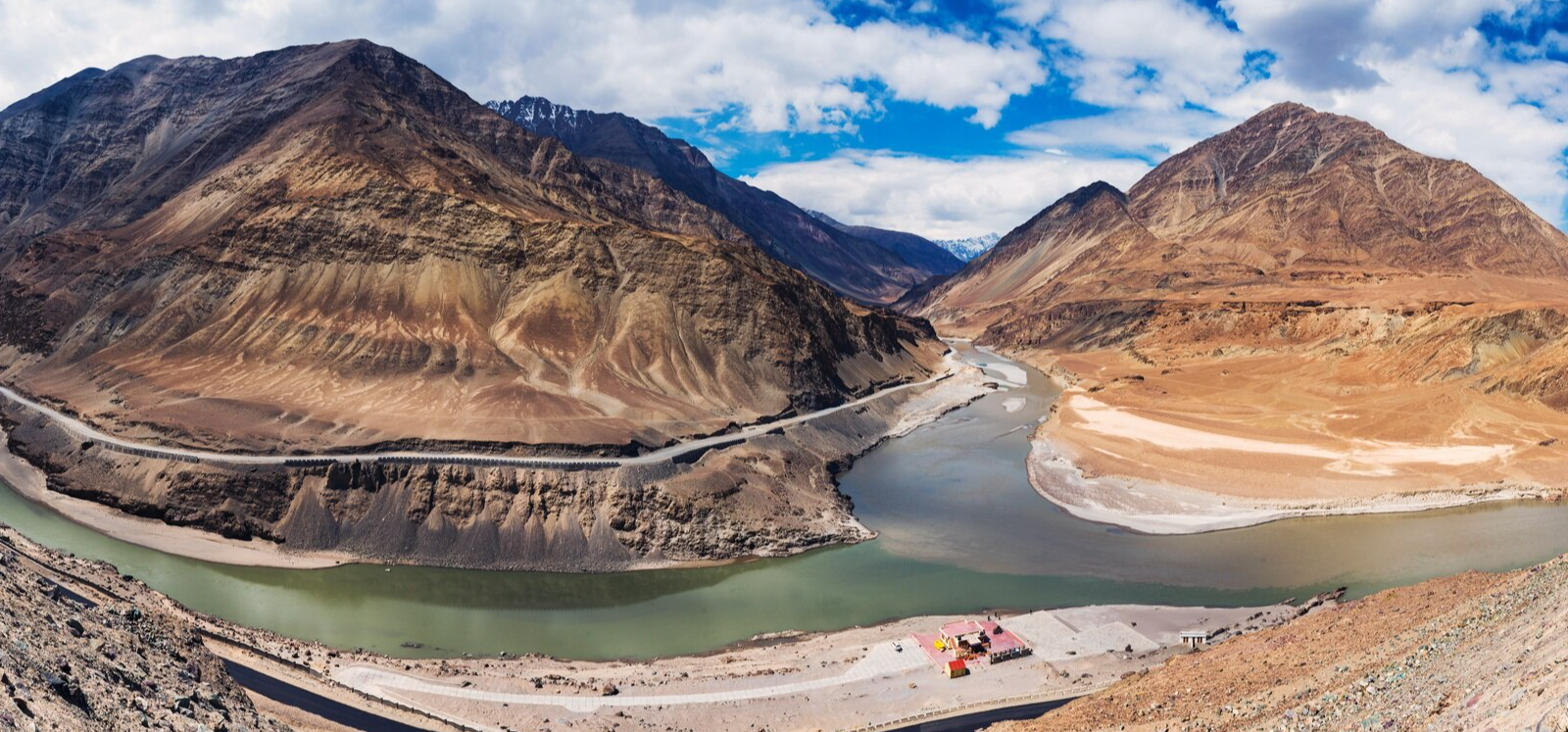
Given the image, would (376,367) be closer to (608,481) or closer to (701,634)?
(608,481)

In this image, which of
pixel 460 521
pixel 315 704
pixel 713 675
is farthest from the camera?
pixel 460 521

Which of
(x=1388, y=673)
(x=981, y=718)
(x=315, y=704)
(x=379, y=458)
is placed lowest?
(x=981, y=718)

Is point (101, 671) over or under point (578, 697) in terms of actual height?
over

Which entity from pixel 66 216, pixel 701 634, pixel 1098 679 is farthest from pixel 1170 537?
pixel 66 216

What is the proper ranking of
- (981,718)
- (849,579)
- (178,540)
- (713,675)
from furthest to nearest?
(178,540) → (849,579) → (713,675) → (981,718)

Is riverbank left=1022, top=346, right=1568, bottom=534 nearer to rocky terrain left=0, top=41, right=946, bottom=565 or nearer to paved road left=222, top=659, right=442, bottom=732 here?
rocky terrain left=0, top=41, right=946, bottom=565

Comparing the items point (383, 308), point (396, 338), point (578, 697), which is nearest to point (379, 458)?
point (396, 338)

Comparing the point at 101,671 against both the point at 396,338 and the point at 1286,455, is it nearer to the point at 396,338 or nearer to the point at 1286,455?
the point at 396,338
